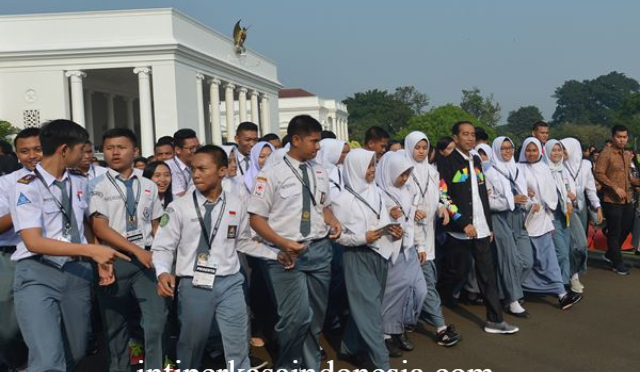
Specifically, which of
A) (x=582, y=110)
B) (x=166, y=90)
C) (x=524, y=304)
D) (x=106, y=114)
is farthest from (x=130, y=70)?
(x=582, y=110)

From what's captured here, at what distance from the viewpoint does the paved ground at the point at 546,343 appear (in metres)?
5.13

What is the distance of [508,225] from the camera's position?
6703mm

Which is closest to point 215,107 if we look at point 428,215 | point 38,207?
point 428,215

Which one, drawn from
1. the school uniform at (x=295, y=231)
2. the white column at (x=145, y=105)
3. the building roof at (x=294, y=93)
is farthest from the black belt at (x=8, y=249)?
the building roof at (x=294, y=93)

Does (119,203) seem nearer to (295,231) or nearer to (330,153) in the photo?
(295,231)

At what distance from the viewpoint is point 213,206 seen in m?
4.21

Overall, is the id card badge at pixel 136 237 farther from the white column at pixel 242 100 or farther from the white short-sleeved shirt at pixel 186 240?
the white column at pixel 242 100

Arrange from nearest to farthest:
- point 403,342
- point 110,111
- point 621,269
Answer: point 403,342 → point 621,269 → point 110,111

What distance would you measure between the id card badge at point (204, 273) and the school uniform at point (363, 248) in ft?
3.91

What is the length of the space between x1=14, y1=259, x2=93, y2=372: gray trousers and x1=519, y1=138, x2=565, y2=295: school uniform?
15.8 ft

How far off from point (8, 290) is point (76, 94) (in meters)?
30.4

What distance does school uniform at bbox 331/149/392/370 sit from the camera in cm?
488

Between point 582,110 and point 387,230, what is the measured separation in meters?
134

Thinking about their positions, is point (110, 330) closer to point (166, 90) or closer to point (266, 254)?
point (266, 254)
